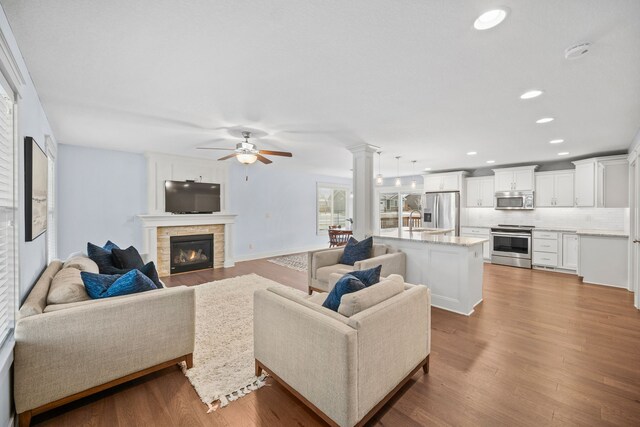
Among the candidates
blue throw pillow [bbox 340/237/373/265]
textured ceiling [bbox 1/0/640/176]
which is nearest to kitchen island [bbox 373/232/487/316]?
blue throw pillow [bbox 340/237/373/265]

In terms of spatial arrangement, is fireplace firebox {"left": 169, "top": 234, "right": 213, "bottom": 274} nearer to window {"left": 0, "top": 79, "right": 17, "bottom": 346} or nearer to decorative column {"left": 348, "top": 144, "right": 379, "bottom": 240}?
decorative column {"left": 348, "top": 144, "right": 379, "bottom": 240}

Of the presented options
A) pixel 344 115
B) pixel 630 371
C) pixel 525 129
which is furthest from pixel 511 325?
pixel 344 115

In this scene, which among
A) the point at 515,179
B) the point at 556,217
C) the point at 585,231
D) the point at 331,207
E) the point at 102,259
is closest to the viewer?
the point at 102,259

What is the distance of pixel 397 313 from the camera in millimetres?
1893

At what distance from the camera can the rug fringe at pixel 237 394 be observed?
1.93m

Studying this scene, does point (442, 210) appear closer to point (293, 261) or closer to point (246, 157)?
point (293, 261)

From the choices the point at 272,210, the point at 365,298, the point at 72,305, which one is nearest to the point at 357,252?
the point at 365,298

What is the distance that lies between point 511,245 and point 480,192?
4.99ft

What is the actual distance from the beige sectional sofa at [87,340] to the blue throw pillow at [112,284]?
7cm

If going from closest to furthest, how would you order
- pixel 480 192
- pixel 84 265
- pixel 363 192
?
pixel 84 265, pixel 363 192, pixel 480 192

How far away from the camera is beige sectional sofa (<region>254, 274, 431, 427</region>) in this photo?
5.10 ft

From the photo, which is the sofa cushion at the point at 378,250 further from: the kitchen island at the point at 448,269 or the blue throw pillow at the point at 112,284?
the blue throw pillow at the point at 112,284

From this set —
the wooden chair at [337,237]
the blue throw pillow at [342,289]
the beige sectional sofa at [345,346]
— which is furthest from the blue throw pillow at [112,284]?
the wooden chair at [337,237]

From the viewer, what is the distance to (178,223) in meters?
5.72
